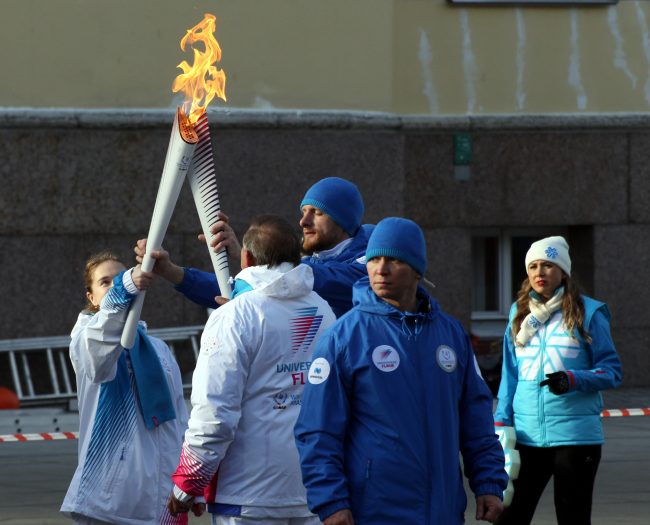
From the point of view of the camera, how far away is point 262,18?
14.1 m

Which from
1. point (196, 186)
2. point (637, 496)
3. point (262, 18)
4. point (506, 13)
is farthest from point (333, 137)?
point (196, 186)

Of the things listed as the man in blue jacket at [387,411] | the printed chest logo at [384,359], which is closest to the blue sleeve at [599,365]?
the man in blue jacket at [387,411]

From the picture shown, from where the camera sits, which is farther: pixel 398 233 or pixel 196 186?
pixel 196 186

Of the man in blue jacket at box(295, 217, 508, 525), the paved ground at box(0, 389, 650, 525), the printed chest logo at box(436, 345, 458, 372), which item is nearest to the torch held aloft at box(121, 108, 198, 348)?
the man in blue jacket at box(295, 217, 508, 525)

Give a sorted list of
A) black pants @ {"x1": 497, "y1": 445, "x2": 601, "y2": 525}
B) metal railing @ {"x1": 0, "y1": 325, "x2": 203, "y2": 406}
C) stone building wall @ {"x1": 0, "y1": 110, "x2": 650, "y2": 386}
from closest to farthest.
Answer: black pants @ {"x1": 497, "y1": 445, "x2": 601, "y2": 525}, metal railing @ {"x1": 0, "y1": 325, "x2": 203, "y2": 406}, stone building wall @ {"x1": 0, "y1": 110, "x2": 650, "y2": 386}

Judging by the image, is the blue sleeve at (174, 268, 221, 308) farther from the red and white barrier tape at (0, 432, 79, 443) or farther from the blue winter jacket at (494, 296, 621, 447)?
the red and white barrier tape at (0, 432, 79, 443)

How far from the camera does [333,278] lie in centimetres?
580

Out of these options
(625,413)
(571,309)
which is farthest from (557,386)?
(625,413)

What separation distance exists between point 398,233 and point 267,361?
Result: 0.69 m

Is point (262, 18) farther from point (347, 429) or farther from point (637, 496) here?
point (347, 429)

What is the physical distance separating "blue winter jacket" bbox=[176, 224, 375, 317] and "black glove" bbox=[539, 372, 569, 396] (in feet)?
4.36

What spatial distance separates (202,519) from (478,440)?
4.18m

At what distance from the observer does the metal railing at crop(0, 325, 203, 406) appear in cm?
1328

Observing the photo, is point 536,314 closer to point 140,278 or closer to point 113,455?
point 113,455
